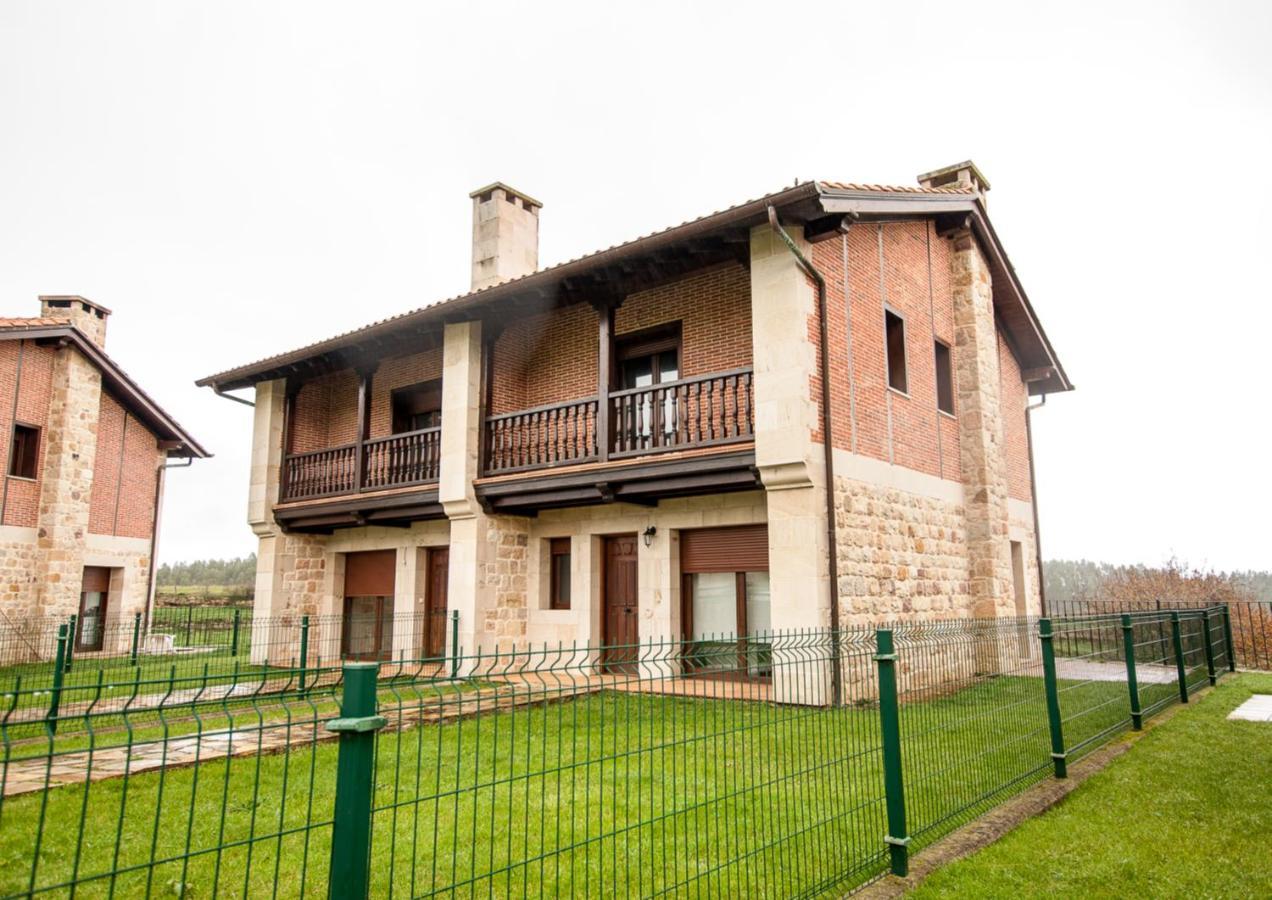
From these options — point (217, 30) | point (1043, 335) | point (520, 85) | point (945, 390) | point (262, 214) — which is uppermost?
point (262, 214)

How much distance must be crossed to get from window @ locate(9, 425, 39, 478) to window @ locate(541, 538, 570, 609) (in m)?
12.5

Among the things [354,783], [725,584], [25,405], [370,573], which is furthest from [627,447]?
[25,405]

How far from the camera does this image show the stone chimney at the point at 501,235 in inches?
599

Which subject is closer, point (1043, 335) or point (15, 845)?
point (15, 845)

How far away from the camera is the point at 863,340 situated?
35.1 ft

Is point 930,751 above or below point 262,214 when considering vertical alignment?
below

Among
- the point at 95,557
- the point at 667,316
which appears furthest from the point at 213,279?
the point at 667,316

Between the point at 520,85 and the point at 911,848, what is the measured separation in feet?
A: 67.4

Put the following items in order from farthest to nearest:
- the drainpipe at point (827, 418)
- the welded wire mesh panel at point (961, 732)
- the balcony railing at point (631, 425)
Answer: the balcony railing at point (631, 425) → the drainpipe at point (827, 418) → the welded wire mesh panel at point (961, 732)

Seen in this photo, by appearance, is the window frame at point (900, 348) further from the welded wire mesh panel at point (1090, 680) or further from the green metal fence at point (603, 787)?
the green metal fence at point (603, 787)

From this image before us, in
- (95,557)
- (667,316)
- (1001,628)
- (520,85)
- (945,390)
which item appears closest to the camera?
(1001,628)

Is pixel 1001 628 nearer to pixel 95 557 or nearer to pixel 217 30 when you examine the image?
pixel 217 30

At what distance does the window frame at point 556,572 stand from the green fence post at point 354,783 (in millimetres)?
10276

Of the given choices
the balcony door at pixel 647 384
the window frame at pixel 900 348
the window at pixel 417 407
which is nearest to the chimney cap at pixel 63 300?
the window at pixel 417 407
